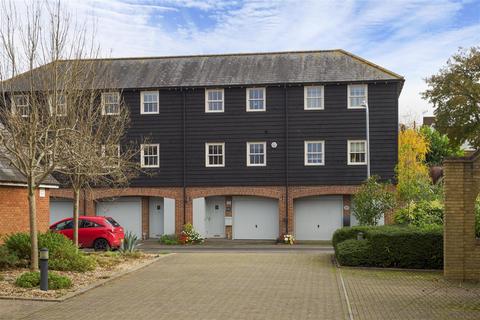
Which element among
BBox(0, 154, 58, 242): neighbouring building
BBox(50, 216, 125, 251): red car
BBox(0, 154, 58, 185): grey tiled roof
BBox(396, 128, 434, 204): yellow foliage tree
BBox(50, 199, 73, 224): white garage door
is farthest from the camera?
BBox(50, 199, 73, 224): white garage door

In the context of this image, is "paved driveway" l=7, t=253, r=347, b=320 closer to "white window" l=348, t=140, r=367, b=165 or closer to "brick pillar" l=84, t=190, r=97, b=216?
"white window" l=348, t=140, r=367, b=165

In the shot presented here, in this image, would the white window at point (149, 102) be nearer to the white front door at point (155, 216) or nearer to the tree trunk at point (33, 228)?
the white front door at point (155, 216)

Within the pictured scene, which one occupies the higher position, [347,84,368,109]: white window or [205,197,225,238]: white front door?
[347,84,368,109]: white window

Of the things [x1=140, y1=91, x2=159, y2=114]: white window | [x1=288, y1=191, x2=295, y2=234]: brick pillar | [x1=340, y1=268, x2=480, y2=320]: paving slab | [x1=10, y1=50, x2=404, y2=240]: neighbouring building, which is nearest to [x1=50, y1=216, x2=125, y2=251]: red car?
[x1=10, y1=50, x2=404, y2=240]: neighbouring building

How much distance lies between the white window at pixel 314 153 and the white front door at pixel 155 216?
8594mm

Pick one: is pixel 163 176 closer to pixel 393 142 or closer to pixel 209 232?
pixel 209 232

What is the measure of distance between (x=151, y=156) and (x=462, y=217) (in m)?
24.1

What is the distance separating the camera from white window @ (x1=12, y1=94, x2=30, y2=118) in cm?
1626

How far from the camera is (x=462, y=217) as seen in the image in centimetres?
1589

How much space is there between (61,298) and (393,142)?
83.0 feet

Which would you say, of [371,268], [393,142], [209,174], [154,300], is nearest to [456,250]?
[371,268]

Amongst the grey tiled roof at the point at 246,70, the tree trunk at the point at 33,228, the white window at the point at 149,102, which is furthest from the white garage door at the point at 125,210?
the tree trunk at the point at 33,228

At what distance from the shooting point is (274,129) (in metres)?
36.6

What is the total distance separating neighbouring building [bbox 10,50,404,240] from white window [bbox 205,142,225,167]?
0.05m
